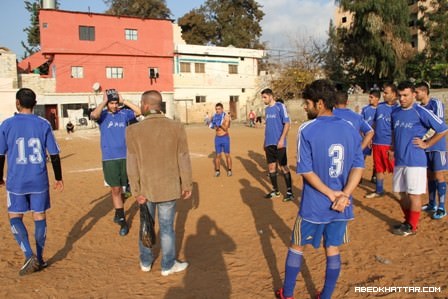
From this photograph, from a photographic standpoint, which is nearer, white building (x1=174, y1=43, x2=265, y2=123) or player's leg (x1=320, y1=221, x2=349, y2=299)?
player's leg (x1=320, y1=221, x2=349, y2=299)

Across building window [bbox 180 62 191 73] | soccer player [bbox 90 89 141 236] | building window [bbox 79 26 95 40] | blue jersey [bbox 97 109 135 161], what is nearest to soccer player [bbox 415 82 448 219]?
soccer player [bbox 90 89 141 236]

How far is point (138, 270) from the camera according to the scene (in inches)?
172

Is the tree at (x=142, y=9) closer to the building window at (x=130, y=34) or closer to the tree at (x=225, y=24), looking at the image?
the tree at (x=225, y=24)

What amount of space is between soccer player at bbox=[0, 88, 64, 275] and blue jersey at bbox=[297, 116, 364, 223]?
10.1 feet

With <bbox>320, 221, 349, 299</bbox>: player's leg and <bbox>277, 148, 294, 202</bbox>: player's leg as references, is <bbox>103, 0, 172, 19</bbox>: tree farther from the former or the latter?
<bbox>320, 221, 349, 299</bbox>: player's leg

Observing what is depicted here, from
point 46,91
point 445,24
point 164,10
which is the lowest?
point 46,91

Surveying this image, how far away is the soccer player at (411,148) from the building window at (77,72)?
33.4 metres

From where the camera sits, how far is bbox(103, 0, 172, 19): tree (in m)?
48.8

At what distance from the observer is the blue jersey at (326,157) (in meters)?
2.99

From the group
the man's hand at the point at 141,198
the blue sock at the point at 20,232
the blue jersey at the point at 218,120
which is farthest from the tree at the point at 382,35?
the blue sock at the point at 20,232

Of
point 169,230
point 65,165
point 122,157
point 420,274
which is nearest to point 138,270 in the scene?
point 169,230

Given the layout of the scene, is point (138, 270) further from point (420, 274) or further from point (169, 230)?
point (420, 274)

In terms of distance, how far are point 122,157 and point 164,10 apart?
48.4 metres

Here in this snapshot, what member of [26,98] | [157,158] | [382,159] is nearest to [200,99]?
[382,159]
